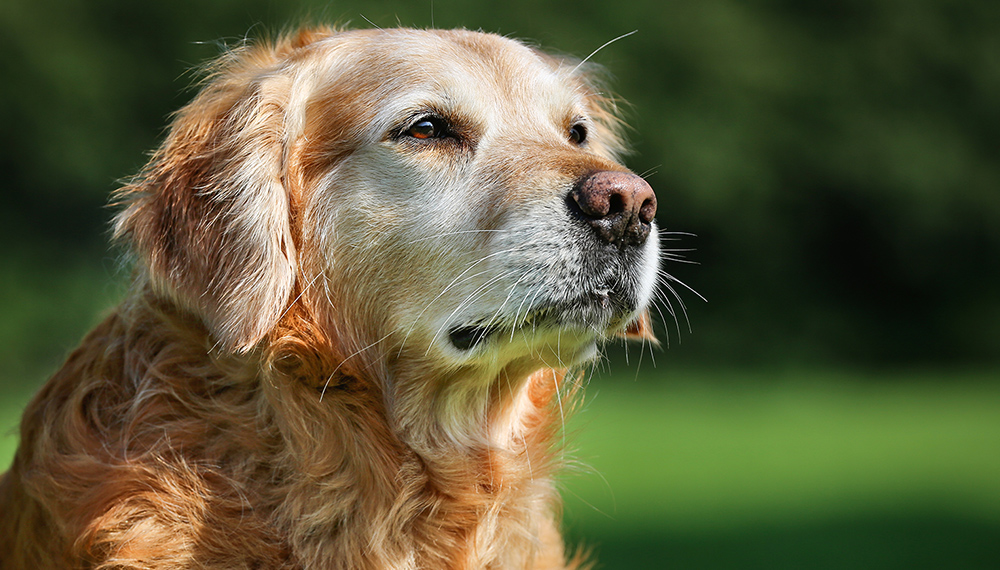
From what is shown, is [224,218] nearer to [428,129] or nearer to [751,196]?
[428,129]

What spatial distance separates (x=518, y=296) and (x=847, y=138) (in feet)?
54.1

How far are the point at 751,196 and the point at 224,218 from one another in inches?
614

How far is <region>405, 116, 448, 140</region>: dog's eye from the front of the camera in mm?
3008

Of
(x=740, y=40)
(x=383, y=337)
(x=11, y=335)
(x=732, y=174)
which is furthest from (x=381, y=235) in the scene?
(x=740, y=40)

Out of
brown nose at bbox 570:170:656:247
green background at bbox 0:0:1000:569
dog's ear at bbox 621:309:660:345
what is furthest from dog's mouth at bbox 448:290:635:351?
green background at bbox 0:0:1000:569

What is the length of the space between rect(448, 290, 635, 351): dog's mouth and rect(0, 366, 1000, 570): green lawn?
636 millimetres

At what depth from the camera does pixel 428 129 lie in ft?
9.95

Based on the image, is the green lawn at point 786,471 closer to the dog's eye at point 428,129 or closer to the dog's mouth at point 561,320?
the dog's mouth at point 561,320

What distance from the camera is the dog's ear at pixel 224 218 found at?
2.77 m

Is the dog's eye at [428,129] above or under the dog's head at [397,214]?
above

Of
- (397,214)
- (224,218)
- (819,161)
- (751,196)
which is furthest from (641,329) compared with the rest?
(819,161)

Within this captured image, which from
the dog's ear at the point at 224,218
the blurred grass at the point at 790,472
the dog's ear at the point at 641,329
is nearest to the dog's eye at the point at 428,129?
the dog's ear at the point at 224,218

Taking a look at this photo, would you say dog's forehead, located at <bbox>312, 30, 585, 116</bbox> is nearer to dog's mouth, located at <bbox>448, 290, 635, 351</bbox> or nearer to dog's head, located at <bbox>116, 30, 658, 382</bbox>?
dog's head, located at <bbox>116, 30, 658, 382</bbox>

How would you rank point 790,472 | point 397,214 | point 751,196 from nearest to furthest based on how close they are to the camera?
point 397,214, point 790,472, point 751,196
